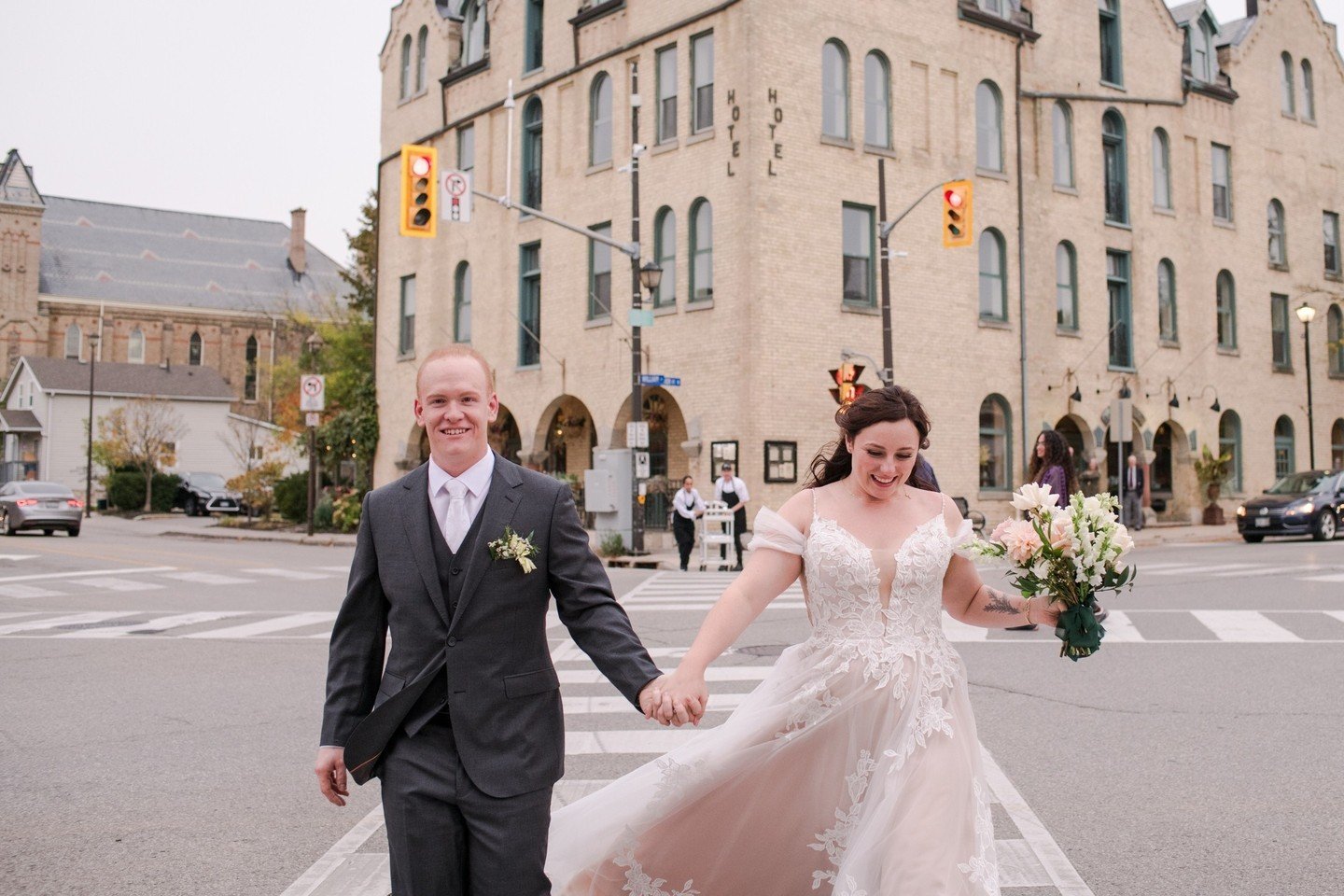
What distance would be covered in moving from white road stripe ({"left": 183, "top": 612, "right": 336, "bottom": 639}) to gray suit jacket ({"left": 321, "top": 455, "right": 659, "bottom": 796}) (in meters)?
9.77

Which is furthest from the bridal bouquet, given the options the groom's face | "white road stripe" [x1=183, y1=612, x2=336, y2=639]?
"white road stripe" [x1=183, y1=612, x2=336, y2=639]

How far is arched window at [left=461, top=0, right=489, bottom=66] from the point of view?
3517 centimetres

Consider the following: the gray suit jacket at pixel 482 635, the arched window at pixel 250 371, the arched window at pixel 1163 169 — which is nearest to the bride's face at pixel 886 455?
the gray suit jacket at pixel 482 635

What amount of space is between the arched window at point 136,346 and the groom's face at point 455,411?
285 ft

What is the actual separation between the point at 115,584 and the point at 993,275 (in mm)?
20954

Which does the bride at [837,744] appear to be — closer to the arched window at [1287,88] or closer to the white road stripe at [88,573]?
the white road stripe at [88,573]

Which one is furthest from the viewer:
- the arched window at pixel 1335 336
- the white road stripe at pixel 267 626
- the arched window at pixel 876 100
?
the arched window at pixel 1335 336

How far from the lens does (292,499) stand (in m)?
40.9

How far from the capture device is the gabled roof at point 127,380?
226 ft

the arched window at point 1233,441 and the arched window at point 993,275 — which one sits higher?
the arched window at point 993,275

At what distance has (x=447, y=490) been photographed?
348cm

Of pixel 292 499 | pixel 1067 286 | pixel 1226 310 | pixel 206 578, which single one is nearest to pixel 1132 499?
pixel 1067 286

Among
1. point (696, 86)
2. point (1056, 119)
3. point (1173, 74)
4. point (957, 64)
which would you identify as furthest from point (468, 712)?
point (1173, 74)

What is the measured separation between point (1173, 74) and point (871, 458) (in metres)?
35.0
